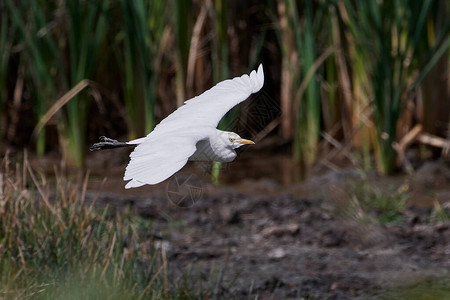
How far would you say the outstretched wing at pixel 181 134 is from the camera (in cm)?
164

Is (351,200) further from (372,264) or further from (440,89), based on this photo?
(440,89)

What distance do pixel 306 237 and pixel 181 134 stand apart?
7.87 feet

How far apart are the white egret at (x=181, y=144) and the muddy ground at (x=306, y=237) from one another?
→ 967 mm

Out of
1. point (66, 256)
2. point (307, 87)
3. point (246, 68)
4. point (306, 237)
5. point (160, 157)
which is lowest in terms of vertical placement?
point (306, 237)

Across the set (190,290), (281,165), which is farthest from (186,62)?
(190,290)

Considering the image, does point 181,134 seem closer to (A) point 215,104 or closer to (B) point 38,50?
(A) point 215,104

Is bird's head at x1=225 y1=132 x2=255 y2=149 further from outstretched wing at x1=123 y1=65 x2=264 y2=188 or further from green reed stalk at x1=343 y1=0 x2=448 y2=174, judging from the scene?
green reed stalk at x1=343 y1=0 x2=448 y2=174

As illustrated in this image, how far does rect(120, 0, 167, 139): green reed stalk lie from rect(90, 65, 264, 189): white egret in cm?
268

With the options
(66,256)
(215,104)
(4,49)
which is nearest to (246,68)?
(4,49)

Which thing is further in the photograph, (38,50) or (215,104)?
(38,50)

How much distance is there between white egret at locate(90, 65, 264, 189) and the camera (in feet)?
5.39

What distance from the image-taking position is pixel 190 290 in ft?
9.75

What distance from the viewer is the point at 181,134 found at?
180 centimetres

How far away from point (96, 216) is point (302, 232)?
1.26 metres
